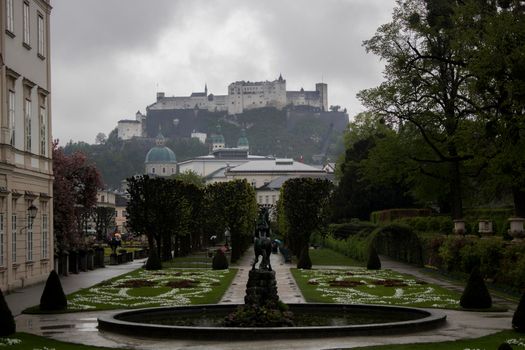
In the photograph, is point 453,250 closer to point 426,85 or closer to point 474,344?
point 426,85

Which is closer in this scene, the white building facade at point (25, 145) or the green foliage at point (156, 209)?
the white building facade at point (25, 145)

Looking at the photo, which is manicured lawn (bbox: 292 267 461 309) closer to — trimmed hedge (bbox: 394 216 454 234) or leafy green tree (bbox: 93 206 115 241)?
trimmed hedge (bbox: 394 216 454 234)

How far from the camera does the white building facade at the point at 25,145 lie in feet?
112

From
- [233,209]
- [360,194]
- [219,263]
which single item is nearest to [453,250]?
[219,263]

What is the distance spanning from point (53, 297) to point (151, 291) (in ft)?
27.0

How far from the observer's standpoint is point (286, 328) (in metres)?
20.5

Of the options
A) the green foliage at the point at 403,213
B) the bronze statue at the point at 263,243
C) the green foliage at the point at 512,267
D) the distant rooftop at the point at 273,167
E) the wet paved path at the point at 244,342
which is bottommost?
the wet paved path at the point at 244,342

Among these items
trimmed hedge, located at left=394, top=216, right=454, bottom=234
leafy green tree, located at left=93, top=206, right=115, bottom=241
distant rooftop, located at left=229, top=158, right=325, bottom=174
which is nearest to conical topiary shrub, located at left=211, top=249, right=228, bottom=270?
trimmed hedge, located at left=394, top=216, right=454, bottom=234

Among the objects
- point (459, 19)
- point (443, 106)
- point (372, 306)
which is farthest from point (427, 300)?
point (443, 106)

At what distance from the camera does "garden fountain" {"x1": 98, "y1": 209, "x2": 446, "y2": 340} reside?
67.2 ft

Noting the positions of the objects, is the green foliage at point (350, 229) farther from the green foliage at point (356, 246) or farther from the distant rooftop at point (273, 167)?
the distant rooftop at point (273, 167)

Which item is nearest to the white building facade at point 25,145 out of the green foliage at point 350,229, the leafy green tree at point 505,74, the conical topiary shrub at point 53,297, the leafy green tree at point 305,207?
the conical topiary shrub at point 53,297

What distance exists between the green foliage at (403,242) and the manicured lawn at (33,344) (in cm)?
3595

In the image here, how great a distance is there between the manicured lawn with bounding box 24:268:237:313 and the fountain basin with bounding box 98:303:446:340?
144 inches
